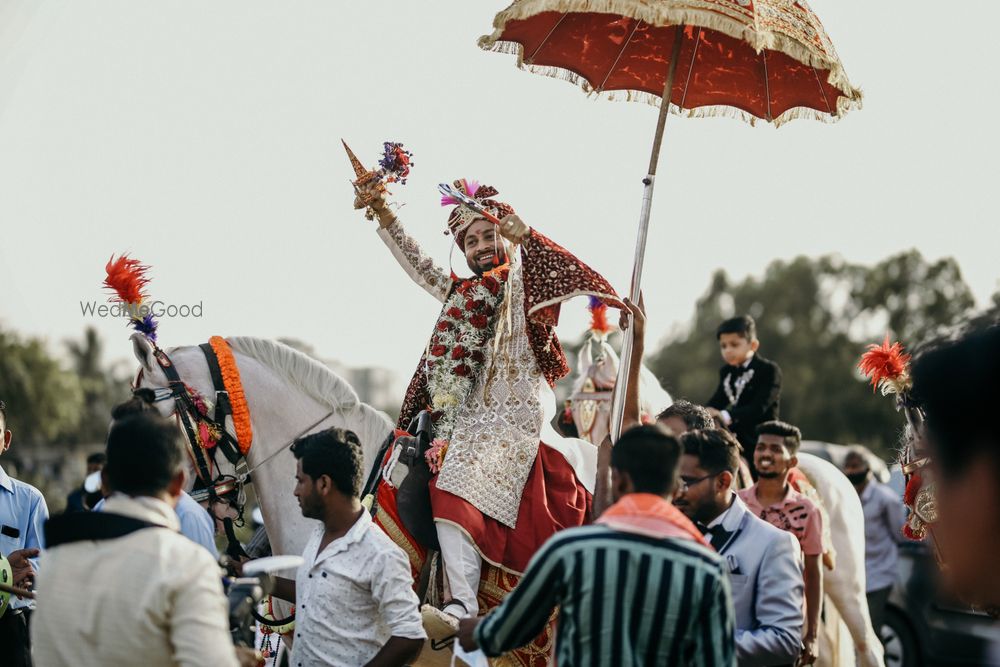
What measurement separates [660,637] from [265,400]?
11.0ft

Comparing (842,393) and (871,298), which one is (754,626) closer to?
(842,393)

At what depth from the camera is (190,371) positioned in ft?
20.6

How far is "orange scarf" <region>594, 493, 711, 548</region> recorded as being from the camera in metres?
3.59

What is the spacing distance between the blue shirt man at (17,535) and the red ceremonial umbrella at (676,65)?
337 cm

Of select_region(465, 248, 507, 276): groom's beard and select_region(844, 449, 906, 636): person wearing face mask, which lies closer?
select_region(465, 248, 507, 276): groom's beard

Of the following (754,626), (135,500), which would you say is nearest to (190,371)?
(135,500)

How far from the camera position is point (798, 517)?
22.2ft

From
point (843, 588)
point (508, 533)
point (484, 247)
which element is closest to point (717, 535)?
point (508, 533)

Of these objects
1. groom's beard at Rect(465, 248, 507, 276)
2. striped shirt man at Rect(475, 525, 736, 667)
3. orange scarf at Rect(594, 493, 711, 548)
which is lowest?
striped shirt man at Rect(475, 525, 736, 667)

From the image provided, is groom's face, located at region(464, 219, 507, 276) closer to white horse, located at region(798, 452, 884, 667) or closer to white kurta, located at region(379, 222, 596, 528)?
white kurta, located at region(379, 222, 596, 528)

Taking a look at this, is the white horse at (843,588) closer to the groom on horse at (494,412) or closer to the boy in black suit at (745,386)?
the boy in black suit at (745,386)

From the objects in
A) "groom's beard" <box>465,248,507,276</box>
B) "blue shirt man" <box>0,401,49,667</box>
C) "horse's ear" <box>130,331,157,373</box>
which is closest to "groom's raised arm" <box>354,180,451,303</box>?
"groom's beard" <box>465,248,507,276</box>

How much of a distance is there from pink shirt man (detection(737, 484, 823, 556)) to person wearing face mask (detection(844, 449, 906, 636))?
5.04 m

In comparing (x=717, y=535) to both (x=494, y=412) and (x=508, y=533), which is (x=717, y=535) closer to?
(x=508, y=533)
